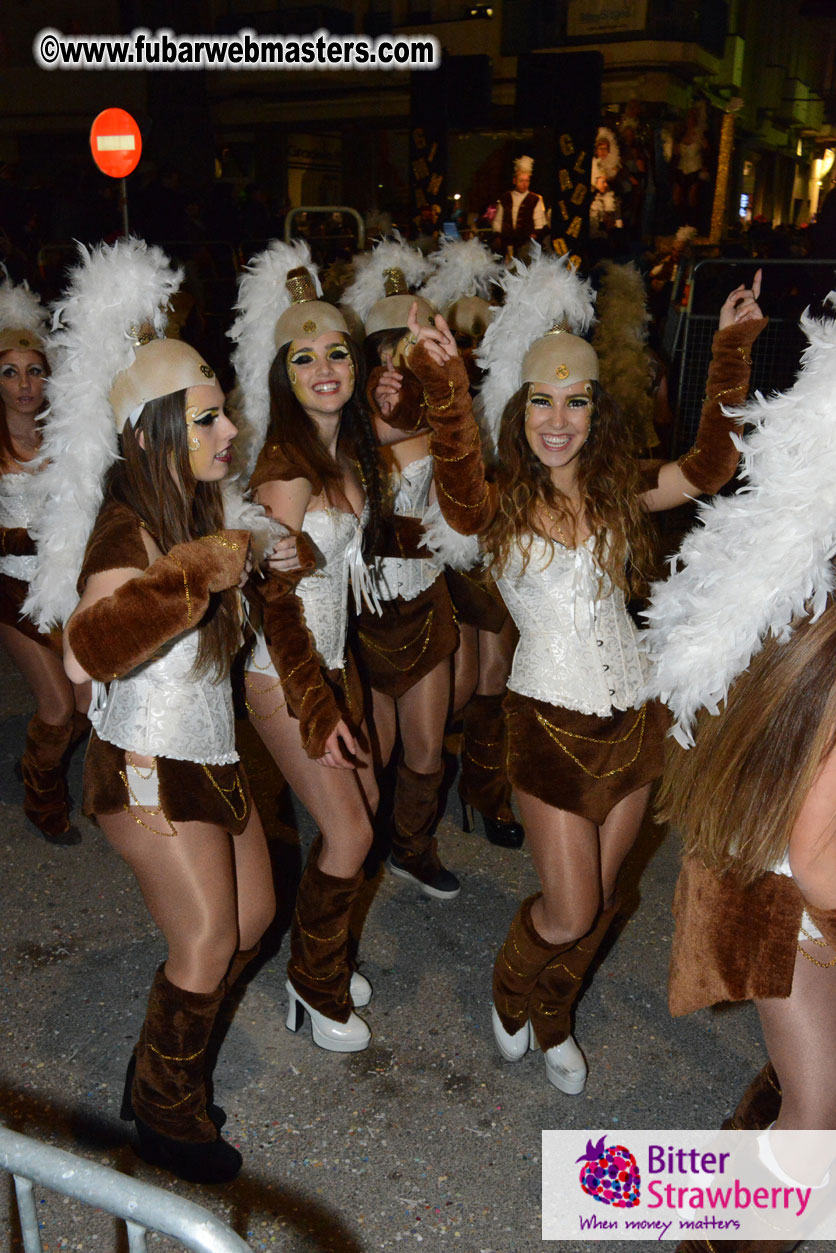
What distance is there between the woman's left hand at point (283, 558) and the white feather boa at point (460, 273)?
2.62 metres

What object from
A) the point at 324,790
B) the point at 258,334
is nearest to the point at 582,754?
the point at 324,790

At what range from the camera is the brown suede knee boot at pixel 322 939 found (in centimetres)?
308

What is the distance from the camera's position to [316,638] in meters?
3.30

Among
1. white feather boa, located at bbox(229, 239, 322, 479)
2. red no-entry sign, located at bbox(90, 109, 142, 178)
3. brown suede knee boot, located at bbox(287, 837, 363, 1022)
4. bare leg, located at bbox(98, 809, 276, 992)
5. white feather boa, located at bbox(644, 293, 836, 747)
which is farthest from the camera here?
red no-entry sign, located at bbox(90, 109, 142, 178)

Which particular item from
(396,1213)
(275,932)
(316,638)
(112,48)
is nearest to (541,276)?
(316,638)

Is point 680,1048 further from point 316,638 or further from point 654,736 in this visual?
point 316,638

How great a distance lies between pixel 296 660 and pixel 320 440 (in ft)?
2.82

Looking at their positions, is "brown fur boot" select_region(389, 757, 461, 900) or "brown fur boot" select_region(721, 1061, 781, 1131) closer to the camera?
"brown fur boot" select_region(721, 1061, 781, 1131)

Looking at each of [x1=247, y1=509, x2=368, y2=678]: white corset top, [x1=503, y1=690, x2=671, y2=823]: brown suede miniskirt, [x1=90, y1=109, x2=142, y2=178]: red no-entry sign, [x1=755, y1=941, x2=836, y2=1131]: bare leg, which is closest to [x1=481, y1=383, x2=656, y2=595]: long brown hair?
[x1=503, y1=690, x2=671, y2=823]: brown suede miniskirt

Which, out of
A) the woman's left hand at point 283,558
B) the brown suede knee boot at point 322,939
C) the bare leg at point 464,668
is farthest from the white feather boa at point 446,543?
the brown suede knee boot at point 322,939

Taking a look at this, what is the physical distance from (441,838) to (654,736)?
1.75 metres

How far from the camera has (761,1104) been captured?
233 cm

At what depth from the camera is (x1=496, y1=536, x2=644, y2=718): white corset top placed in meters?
2.91

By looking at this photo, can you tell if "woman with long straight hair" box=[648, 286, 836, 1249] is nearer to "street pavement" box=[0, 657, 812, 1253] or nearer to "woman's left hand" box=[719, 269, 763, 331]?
"street pavement" box=[0, 657, 812, 1253]
